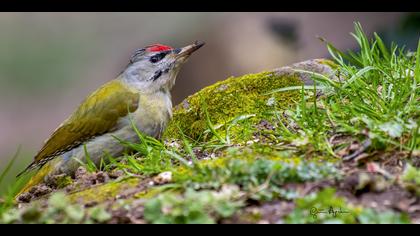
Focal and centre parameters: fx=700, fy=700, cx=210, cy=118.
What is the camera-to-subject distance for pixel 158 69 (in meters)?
5.83

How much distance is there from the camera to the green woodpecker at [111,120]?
5.38m

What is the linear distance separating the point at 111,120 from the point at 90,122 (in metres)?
0.17

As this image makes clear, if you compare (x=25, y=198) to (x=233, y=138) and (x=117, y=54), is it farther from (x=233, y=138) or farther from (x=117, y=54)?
(x=117, y=54)

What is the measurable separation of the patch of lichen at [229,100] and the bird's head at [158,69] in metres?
0.31

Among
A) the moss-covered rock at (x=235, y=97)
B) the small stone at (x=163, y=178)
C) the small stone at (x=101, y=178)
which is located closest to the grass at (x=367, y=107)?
the moss-covered rock at (x=235, y=97)

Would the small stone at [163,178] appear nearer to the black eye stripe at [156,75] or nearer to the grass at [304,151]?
the grass at [304,151]

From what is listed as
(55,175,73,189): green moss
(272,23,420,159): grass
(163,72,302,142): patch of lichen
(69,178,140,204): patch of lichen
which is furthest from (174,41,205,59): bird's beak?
(69,178,140,204): patch of lichen

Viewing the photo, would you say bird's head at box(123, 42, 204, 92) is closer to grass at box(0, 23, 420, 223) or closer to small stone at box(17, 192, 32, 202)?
grass at box(0, 23, 420, 223)

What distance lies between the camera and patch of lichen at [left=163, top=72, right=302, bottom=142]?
558 centimetres

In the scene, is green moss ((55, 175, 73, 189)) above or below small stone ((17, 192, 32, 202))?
above

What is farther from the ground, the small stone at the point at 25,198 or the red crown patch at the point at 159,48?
the red crown patch at the point at 159,48
